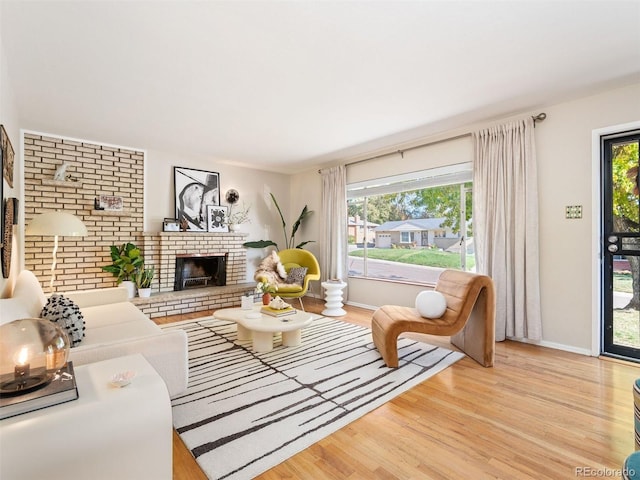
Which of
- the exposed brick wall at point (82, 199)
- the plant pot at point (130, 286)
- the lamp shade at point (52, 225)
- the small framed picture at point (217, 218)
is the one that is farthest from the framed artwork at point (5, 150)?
the small framed picture at point (217, 218)

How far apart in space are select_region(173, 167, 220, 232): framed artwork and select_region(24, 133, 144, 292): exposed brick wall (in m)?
0.53

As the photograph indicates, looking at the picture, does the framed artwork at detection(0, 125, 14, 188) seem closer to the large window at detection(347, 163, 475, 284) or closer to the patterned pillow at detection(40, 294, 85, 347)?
the patterned pillow at detection(40, 294, 85, 347)

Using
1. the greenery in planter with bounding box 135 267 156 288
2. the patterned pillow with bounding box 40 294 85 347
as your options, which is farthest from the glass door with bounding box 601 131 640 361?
the greenery in planter with bounding box 135 267 156 288

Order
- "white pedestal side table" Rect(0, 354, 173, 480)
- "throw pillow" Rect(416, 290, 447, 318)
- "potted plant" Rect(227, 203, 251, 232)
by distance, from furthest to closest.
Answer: "potted plant" Rect(227, 203, 251, 232), "throw pillow" Rect(416, 290, 447, 318), "white pedestal side table" Rect(0, 354, 173, 480)

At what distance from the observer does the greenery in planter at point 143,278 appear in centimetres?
442

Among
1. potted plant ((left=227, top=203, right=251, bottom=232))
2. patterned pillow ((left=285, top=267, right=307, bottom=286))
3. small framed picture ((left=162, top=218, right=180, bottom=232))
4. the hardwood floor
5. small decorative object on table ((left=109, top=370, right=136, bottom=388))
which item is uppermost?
potted plant ((left=227, top=203, right=251, bottom=232))

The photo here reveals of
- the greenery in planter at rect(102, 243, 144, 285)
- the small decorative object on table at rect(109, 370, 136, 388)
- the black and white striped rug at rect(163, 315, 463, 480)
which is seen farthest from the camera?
the greenery in planter at rect(102, 243, 144, 285)

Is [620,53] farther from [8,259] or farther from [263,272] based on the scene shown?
[8,259]

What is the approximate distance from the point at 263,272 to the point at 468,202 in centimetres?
303

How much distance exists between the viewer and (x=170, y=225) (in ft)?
15.7

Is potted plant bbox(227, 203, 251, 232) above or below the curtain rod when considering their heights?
below

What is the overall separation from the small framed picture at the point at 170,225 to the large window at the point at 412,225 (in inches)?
110

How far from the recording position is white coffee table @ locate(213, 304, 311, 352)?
115 inches

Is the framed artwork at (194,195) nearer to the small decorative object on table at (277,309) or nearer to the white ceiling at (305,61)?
the white ceiling at (305,61)
